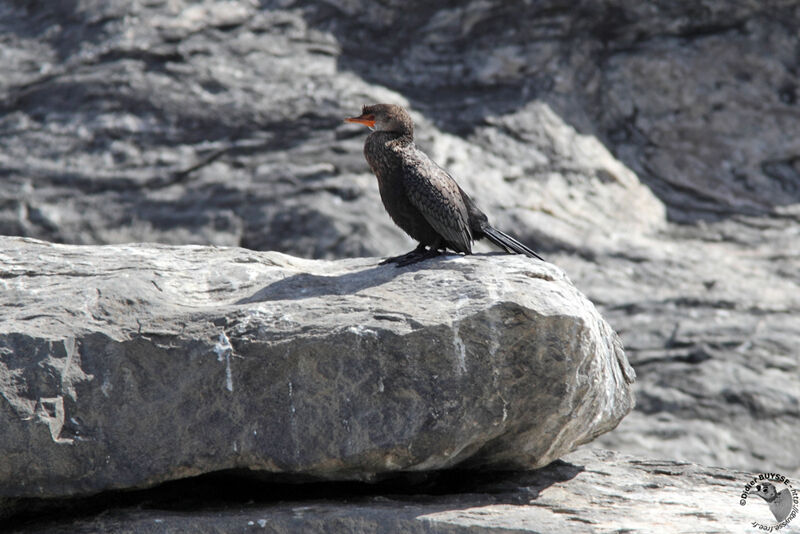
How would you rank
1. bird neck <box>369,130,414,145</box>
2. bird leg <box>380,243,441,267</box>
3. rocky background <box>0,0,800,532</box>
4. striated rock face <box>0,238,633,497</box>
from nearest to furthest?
1. striated rock face <box>0,238,633,497</box>
2. bird leg <box>380,243,441,267</box>
3. bird neck <box>369,130,414,145</box>
4. rocky background <box>0,0,800,532</box>

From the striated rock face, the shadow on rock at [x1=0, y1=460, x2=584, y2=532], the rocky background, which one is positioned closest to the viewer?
the striated rock face

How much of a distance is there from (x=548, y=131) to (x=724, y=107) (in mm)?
2241

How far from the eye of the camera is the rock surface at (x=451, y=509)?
4.49 meters

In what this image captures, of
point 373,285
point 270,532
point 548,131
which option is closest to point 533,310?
point 373,285

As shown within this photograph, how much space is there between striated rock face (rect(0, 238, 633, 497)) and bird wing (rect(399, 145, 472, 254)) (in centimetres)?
84

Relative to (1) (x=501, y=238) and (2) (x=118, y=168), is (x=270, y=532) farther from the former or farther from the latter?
(2) (x=118, y=168)

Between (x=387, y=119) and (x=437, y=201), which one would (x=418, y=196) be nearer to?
(x=437, y=201)

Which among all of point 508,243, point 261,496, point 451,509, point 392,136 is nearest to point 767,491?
point 451,509

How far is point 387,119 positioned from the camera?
228 inches

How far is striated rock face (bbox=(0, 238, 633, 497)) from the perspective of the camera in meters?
4.48

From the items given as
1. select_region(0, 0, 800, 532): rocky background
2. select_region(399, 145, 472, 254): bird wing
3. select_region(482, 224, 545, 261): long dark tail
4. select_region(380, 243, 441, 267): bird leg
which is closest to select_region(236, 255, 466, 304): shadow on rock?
A: select_region(380, 243, 441, 267): bird leg

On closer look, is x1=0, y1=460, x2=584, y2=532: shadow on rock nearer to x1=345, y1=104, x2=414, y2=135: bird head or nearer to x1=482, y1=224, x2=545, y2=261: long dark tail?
x1=482, y1=224, x2=545, y2=261: long dark tail

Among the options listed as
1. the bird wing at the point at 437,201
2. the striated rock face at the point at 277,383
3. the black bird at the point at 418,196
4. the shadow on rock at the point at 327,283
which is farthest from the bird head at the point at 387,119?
the striated rock face at the point at 277,383

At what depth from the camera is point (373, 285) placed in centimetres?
507
